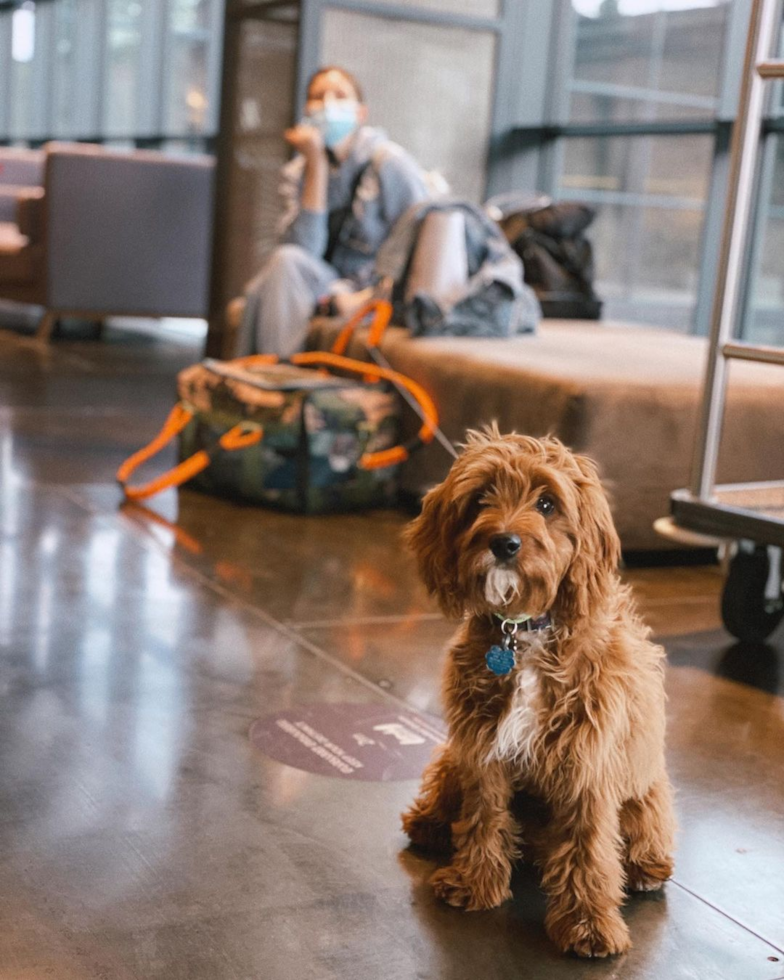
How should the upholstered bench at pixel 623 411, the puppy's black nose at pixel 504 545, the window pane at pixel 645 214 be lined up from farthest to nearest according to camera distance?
1. the window pane at pixel 645 214
2. the upholstered bench at pixel 623 411
3. the puppy's black nose at pixel 504 545

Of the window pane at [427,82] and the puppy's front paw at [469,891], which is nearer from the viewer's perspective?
the puppy's front paw at [469,891]

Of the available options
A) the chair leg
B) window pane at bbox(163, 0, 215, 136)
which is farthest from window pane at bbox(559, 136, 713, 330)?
window pane at bbox(163, 0, 215, 136)

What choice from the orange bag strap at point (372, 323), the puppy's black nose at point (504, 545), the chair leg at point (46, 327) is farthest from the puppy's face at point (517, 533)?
the chair leg at point (46, 327)

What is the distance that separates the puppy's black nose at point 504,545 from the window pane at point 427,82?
5163 millimetres

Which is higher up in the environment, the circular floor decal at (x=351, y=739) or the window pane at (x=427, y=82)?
the window pane at (x=427, y=82)

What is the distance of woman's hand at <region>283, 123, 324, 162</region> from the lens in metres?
5.66

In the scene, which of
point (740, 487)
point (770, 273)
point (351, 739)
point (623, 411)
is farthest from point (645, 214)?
point (351, 739)

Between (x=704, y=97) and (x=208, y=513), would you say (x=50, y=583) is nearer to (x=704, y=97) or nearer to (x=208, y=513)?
(x=208, y=513)

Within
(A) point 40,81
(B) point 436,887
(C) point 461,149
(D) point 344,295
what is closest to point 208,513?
(D) point 344,295

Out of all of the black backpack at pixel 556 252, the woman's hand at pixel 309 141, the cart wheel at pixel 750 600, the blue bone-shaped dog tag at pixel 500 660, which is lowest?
the cart wheel at pixel 750 600

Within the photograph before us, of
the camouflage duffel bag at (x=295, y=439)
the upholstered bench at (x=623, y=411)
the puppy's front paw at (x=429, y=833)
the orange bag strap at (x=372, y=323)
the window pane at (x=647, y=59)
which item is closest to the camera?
the puppy's front paw at (x=429, y=833)

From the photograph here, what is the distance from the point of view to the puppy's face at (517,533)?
5.89 ft

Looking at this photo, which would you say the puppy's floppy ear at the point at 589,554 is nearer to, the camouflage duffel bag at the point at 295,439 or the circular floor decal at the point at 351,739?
the circular floor decal at the point at 351,739

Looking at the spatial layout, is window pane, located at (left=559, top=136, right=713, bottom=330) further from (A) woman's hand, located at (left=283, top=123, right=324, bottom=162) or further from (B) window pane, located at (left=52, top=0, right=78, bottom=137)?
(B) window pane, located at (left=52, top=0, right=78, bottom=137)
